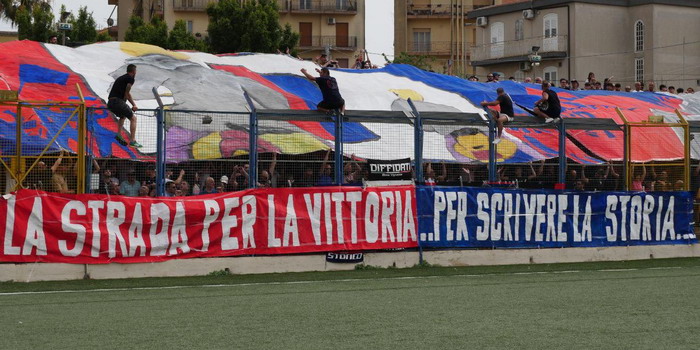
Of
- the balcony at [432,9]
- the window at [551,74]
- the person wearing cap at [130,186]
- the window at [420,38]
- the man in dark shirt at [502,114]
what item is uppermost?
the balcony at [432,9]

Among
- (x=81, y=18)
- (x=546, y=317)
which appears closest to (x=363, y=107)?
(x=546, y=317)

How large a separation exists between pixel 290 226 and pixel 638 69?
42.8 m

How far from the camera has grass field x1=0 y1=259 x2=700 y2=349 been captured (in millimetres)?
9680

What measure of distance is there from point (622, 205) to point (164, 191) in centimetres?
948

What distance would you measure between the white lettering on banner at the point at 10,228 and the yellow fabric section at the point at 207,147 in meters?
3.20

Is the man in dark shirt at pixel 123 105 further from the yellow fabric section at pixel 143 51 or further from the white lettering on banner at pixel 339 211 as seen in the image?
the yellow fabric section at pixel 143 51

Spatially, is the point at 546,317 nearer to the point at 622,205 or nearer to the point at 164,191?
the point at 164,191

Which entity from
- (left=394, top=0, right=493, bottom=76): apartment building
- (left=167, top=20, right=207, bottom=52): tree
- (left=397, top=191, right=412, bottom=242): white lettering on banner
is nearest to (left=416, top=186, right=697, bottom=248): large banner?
(left=397, top=191, right=412, bottom=242): white lettering on banner

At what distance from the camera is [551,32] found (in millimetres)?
58125

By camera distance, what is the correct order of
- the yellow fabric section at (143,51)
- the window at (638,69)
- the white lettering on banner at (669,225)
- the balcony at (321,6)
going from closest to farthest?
the white lettering on banner at (669,225), the yellow fabric section at (143,51), the window at (638,69), the balcony at (321,6)

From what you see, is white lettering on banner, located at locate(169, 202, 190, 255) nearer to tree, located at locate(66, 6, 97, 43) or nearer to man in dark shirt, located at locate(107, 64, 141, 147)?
man in dark shirt, located at locate(107, 64, 141, 147)

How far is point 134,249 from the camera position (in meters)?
17.7

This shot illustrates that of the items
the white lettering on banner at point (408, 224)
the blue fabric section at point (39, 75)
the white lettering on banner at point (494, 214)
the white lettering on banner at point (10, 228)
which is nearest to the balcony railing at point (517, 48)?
the blue fabric section at point (39, 75)

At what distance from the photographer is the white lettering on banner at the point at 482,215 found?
20.0 meters
